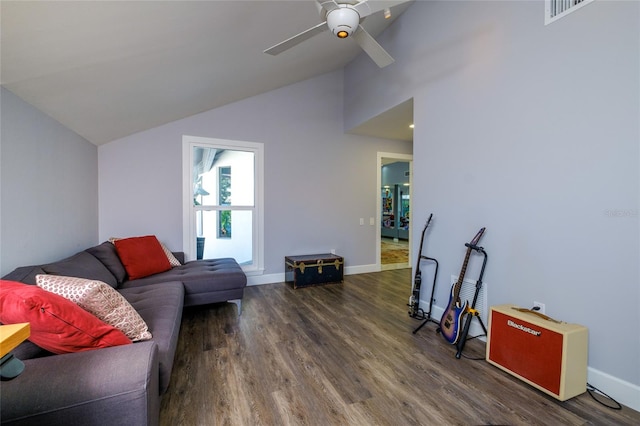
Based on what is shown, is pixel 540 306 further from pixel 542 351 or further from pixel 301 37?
pixel 301 37

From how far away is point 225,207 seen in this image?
4.19 m

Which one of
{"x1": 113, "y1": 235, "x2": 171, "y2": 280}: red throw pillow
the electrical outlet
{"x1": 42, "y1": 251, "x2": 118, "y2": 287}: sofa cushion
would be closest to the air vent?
the electrical outlet

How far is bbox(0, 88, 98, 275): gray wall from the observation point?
185cm

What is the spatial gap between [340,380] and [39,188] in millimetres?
2808

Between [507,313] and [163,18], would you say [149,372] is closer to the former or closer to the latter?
[163,18]

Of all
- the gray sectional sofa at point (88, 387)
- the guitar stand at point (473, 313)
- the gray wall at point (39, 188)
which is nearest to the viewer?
the gray sectional sofa at point (88, 387)

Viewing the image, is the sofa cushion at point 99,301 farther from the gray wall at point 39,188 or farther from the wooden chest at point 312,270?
the wooden chest at point 312,270

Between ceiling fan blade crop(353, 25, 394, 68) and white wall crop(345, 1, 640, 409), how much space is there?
0.89m

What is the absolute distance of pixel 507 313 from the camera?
2.03m

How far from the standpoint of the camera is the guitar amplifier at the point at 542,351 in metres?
1.71

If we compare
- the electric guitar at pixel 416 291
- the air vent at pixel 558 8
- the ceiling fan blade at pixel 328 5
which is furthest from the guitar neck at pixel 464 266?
the ceiling fan blade at pixel 328 5

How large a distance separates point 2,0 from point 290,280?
3913 millimetres

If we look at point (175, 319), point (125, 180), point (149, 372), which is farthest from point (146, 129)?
point (149, 372)

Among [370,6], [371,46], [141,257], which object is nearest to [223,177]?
[141,257]
